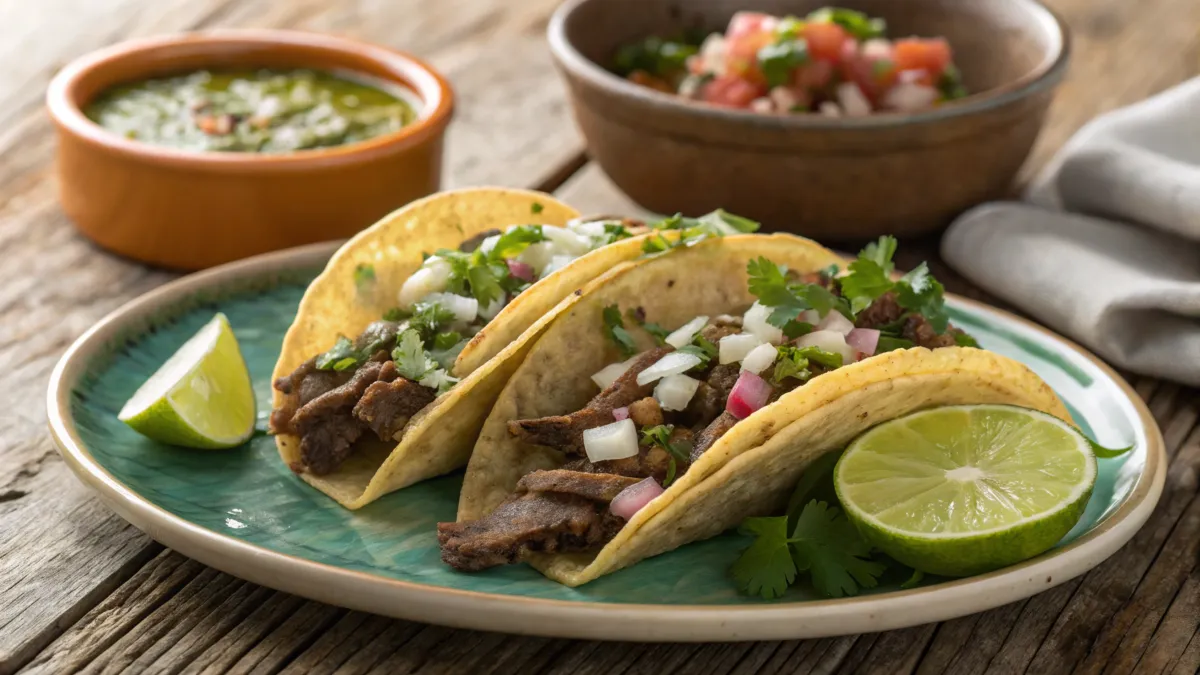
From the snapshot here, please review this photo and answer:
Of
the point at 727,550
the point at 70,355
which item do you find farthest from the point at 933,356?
the point at 70,355

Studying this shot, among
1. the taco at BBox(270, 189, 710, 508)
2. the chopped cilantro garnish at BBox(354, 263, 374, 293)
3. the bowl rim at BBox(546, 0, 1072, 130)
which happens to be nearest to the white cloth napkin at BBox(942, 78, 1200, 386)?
the bowl rim at BBox(546, 0, 1072, 130)

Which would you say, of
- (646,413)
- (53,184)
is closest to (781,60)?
(646,413)

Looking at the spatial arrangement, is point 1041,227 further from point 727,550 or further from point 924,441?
point 727,550

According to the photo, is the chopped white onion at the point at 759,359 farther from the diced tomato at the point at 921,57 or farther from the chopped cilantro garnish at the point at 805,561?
the diced tomato at the point at 921,57

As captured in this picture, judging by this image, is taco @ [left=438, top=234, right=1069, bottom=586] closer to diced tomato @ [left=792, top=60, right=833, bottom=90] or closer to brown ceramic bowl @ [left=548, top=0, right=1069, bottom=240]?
brown ceramic bowl @ [left=548, top=0, right=1069, bottom=240]

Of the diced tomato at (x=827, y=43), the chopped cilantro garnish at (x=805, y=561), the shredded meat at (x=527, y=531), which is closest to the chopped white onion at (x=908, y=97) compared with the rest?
the diced tomato at (x=827, y=43)

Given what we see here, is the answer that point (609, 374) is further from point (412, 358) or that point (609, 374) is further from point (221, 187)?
point (221, 187)

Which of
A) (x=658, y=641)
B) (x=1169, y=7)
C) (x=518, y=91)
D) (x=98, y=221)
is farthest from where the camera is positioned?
(x=1169, y=7)
